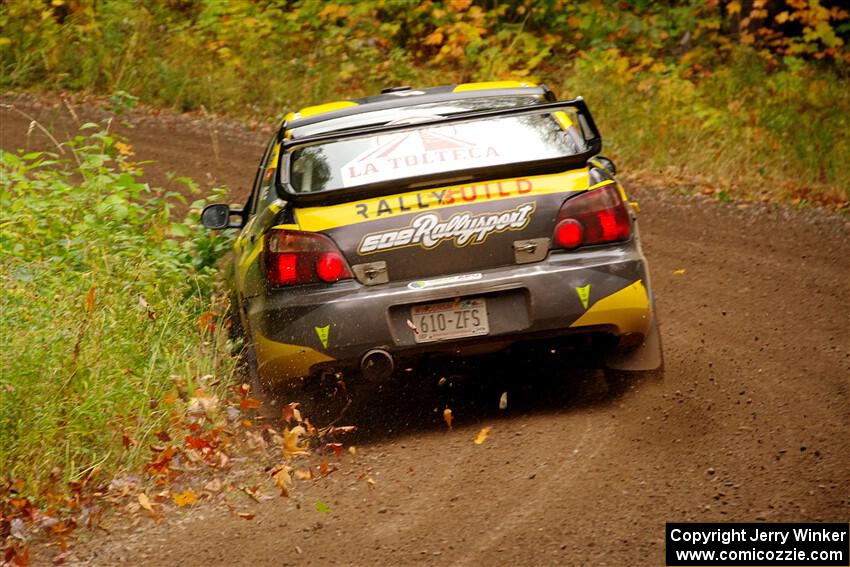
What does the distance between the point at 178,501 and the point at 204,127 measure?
11915 mm

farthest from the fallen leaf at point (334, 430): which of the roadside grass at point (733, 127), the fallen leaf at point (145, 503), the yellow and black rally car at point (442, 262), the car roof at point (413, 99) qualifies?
the roadside grass at point (733, 127)

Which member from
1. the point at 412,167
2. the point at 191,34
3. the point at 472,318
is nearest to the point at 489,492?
the point at 472,318

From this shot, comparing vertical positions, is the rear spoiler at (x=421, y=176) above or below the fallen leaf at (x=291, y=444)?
above

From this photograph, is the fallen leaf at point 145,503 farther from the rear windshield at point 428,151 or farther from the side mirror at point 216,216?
the side mirror at point 216,216

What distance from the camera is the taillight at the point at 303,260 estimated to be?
548 centimetres

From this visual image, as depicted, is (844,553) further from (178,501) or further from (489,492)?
(178,501)

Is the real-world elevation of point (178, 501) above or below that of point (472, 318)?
below

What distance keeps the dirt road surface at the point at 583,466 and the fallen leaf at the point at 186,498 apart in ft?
0.30

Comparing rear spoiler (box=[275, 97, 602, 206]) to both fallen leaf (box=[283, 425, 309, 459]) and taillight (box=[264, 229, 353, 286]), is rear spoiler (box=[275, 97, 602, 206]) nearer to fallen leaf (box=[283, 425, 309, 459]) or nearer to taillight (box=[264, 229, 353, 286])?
taillight (box=[264, 229, 353, 286])

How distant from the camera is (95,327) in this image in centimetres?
589

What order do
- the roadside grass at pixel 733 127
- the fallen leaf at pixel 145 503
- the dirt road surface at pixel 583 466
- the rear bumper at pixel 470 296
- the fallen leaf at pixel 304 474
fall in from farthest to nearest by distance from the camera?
the roadside grass at pixel 733 127 < the rear bumper at pixel 470 296 < the fallen leaf at pixel 304 474 < the fallen leaf at pixel 145 503 < the dirt road surface at pixel 583 466

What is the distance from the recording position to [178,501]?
506cm

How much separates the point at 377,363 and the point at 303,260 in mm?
575

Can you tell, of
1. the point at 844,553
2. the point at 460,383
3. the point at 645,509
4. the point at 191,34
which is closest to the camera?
the point at 844,553
